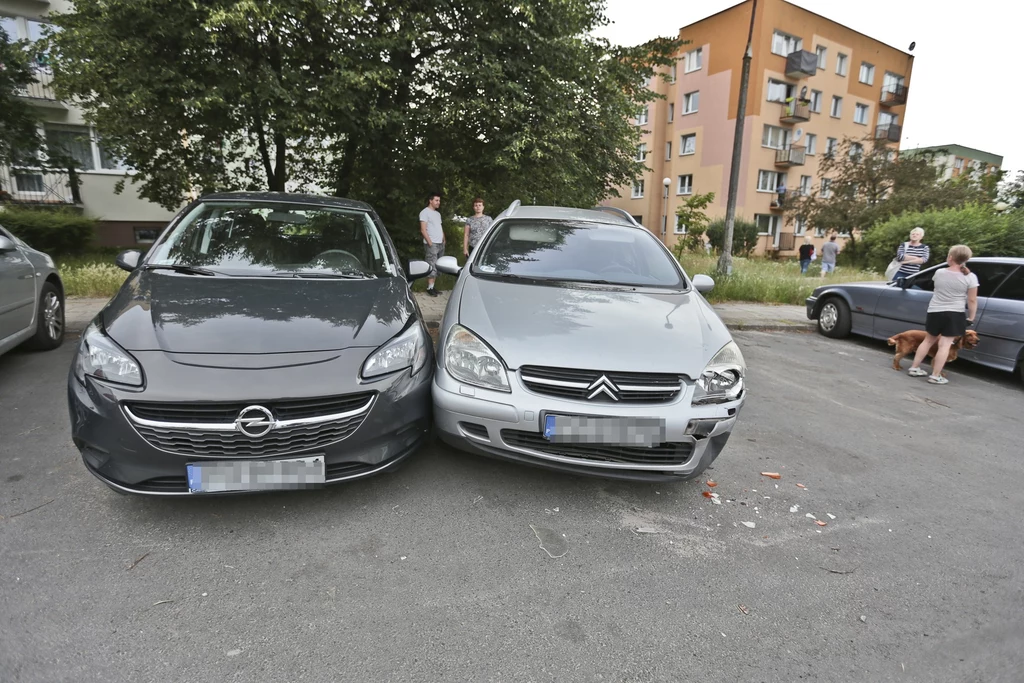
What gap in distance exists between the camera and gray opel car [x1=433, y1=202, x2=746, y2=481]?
2725 mm

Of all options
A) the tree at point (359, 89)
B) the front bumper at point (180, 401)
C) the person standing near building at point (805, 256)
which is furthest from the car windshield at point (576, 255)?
the person standing near building at point (805, 256)

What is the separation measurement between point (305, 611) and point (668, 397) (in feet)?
6.33

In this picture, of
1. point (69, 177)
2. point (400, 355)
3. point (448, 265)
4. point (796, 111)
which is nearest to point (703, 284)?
point (448, 265)

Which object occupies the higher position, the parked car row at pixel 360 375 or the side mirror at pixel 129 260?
the side mirror at pixel 129 260

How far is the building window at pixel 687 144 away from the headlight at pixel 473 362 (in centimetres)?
3380

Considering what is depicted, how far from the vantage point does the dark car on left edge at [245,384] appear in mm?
2359

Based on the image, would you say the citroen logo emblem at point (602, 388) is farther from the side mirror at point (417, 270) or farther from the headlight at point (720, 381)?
the side mirror at point (417, 270)

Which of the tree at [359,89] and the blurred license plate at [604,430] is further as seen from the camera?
the tree at [359,89]

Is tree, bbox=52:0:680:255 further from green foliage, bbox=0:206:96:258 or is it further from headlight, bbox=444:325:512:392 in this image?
headlight, bbox=444:325:512:392

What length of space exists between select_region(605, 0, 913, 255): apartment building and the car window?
75.0ft

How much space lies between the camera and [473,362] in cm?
290

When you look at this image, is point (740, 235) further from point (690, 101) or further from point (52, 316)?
point (52, 316)

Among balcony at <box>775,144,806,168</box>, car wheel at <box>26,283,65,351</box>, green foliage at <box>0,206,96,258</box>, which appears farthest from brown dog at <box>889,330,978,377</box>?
balcony at <box>775,144,806,168</box>

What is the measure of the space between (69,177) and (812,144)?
36.4 m
